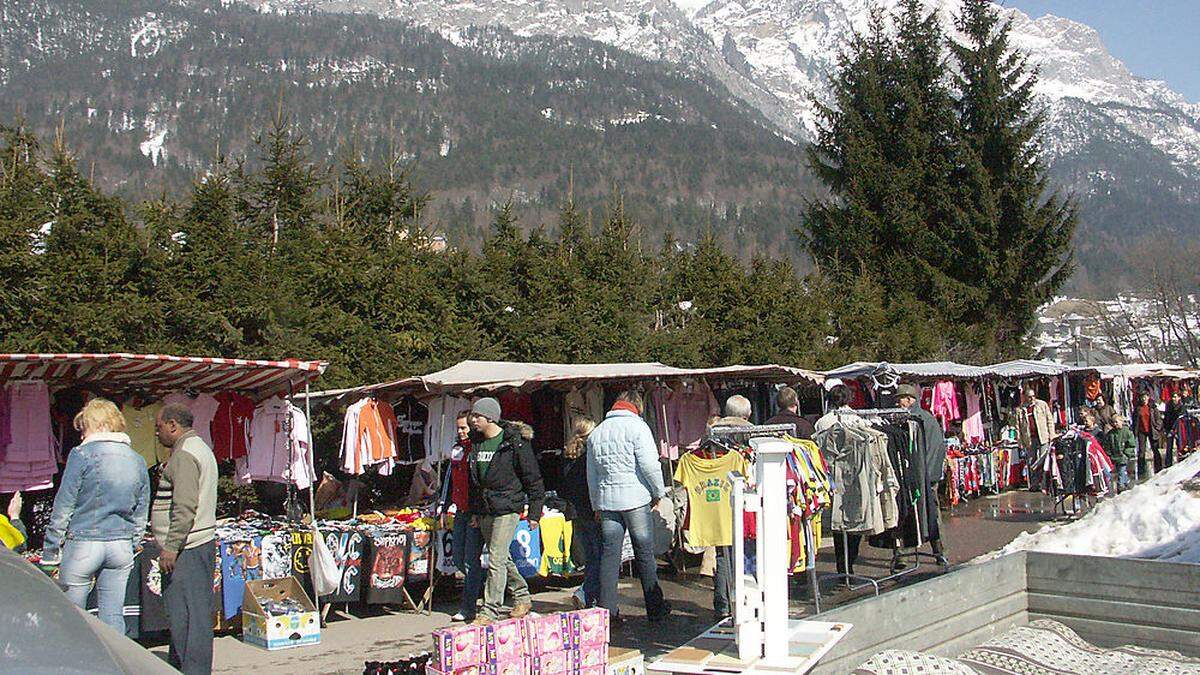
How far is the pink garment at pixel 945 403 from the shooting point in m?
16.1

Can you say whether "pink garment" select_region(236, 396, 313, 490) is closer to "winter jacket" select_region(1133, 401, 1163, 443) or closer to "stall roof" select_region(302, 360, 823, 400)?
"stall roof" select_region(302, 360, 823, 400)

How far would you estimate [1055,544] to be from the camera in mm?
9516

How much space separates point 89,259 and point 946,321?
71.9 ft

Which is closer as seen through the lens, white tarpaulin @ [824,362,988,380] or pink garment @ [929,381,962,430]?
white tarpaulin @ [824,362,988,380]

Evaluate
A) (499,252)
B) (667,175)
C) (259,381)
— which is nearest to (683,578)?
(259,381)

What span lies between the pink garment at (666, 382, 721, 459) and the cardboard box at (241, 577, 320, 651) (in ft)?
19.1

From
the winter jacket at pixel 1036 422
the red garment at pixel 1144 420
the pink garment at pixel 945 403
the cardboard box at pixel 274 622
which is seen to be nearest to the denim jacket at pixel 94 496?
the cardboard box at pixel 274 622

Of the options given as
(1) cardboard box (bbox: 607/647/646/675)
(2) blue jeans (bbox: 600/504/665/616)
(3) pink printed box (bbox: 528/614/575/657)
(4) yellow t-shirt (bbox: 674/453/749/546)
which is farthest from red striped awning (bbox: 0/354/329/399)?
(1) cardboard box (bbox: 607/647/646/675)

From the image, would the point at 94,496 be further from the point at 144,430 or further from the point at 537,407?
the point at 537,407

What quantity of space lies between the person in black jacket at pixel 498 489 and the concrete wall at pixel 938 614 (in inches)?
115

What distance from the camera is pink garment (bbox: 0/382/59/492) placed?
8.72m

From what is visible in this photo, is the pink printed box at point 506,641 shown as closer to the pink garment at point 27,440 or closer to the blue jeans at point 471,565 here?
the blue jeans at point 471,565

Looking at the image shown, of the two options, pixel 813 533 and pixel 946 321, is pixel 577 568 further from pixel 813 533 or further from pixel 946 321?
pixel 946 321

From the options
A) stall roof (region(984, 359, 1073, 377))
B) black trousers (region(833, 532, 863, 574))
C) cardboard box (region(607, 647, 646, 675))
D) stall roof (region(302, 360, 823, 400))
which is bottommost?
black trousers (region(833, 532, 863, 574))
